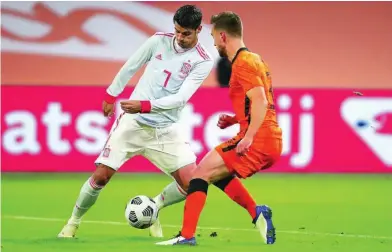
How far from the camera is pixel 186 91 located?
8586 mm

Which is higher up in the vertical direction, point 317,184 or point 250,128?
point 250,128

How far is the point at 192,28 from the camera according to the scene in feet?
28.0

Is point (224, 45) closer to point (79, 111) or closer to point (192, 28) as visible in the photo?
point (192, 28)

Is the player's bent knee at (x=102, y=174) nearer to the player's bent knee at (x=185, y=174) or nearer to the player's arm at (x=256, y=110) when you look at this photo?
the player's bent knee at (x=185, y=174)

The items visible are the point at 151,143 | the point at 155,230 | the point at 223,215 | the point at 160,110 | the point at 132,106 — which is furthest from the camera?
the point at 223,215

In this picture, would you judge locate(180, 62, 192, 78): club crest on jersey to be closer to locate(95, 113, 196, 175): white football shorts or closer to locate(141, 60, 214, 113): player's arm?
locate(141, 60, 214, 113): player's arm

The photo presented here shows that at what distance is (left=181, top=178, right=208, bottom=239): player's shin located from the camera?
322 inches

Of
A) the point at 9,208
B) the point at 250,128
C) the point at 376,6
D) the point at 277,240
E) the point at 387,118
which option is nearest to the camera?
the point at 250,128

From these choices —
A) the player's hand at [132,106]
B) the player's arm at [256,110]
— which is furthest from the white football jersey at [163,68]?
the player's arm at [256,110]

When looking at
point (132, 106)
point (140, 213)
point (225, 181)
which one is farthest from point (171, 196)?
point (132, 106)

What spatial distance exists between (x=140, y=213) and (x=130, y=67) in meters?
1.16

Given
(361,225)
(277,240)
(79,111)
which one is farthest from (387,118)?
(277,240)

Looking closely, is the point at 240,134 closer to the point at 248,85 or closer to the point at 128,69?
the point at 248,85

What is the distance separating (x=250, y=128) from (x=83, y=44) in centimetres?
1157
